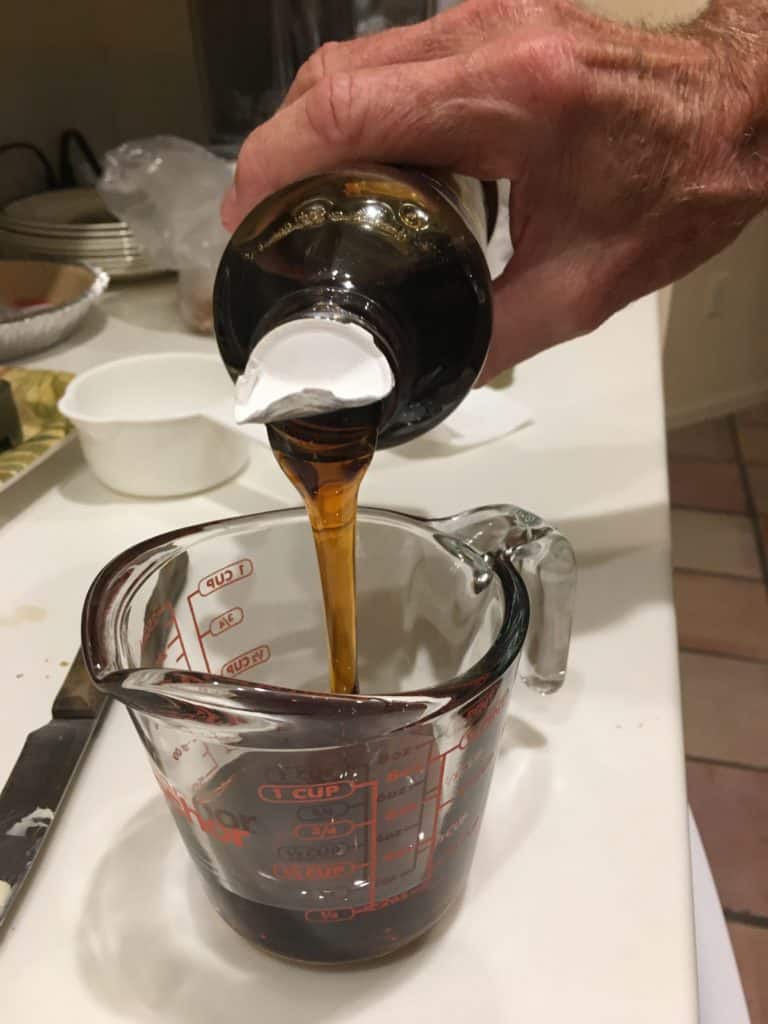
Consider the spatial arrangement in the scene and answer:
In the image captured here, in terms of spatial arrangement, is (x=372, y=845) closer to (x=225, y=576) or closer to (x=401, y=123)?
(x=225, y=576)

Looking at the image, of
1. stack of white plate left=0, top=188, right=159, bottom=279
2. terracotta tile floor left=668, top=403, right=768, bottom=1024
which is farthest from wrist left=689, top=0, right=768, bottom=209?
terracotta tile floor left=668, top=403, right=768, bottom=1024

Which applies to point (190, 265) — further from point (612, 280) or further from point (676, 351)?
point (676, 351)

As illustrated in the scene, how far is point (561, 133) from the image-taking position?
0.42m

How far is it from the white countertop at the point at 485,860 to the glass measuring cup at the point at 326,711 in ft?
0.06

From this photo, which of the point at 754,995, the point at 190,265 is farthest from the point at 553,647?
the point at 754,995

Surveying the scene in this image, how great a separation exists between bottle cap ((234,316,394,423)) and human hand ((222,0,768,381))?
0.15m

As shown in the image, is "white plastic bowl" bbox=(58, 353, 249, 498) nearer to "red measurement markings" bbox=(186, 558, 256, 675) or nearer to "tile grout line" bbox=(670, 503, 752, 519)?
"red measurement markings" bbox=(186, 558, 256, 675)

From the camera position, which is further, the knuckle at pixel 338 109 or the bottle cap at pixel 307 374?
the knuckle at pixel 338 109

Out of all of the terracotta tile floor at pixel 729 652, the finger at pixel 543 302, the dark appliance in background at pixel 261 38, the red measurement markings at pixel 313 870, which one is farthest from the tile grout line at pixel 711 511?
the red measurement markings at pixel 313 870

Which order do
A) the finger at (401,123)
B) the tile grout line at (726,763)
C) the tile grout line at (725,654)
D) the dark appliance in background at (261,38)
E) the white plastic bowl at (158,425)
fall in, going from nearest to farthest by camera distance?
the finger at (401,123), the white plastic bowl at (158,425), the dark appliance in background at (261,38), the tile grout line at (726,763), the tile grout line at (725,654)

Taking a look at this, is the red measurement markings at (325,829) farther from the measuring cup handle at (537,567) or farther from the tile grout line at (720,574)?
the tile grout line at (720,574)

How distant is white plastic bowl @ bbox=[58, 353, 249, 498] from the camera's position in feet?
1.95

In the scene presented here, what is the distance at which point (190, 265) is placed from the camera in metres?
0.87

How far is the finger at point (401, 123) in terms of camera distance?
0.40m
